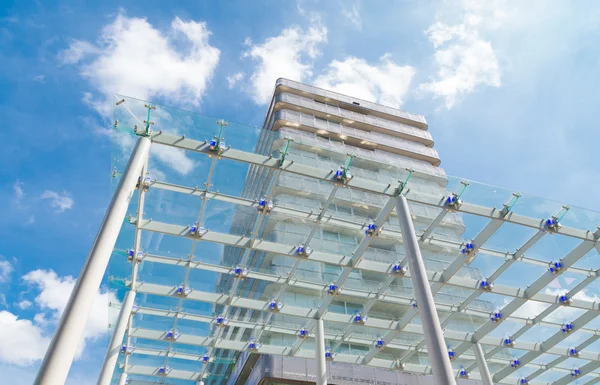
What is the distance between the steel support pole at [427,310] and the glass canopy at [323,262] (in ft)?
4.27

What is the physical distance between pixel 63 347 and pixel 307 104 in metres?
35.7

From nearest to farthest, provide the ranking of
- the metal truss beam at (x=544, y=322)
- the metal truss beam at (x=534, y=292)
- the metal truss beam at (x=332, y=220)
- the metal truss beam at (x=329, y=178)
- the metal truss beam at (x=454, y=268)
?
the metal truss beam at (x=329, y=178), the metal truss beam at (x=332, y=220), the metal truss beam at (x=454, y=268), the metal truss beam at (x=534, y=292), the metal truss beam at (x=544, y=322)

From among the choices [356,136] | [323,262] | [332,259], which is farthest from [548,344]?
[356,136]

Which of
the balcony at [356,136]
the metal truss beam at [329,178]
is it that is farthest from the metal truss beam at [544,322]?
the balcony at [356,136]

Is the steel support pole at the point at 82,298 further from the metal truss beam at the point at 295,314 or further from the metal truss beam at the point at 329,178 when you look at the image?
the metal truss beam at the point at 295,314

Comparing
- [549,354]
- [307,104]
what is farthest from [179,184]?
[307,104]

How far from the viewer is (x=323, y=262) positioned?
1560cm

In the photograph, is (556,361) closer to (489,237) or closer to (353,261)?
(489,237)

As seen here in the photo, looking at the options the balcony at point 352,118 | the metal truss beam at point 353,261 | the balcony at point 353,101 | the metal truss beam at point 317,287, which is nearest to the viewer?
the metal truss beam at point 353,261

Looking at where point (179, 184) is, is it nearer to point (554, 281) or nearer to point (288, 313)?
point (288, 313)

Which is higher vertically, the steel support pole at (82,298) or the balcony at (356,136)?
the balcony at (356,136)

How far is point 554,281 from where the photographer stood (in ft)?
53.5

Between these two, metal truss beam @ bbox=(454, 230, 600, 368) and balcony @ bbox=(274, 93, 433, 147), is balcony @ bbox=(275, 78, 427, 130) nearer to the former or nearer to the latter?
balcony @ bbox=(274, 93, 433, 147)

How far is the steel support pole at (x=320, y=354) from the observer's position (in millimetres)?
15422
